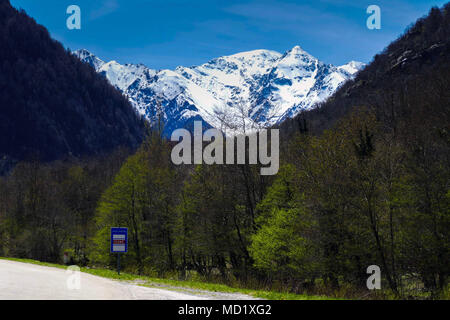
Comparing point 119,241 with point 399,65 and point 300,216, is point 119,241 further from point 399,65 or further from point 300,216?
point 399,65

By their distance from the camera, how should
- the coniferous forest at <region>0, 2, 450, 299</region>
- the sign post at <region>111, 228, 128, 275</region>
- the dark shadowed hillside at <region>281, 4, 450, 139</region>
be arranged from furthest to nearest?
1. the dark shadowed hillside at <region>281, 4, 450, 139</region>
2. the coniferous forest at <region>0, 2, 450, 299</region>
3. the sign post at <region>111, 228, 128, 275</region>

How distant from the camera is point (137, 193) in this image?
45.5m

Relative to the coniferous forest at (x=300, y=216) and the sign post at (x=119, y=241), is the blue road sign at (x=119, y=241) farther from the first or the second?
the coniferous forest at (x=300, y=216)

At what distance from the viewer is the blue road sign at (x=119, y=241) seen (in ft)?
74.8

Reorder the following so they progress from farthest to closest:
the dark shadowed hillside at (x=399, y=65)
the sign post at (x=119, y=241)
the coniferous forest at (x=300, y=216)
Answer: the dark shadowed hillside at (x=399, y=65) → the coniferous forest at (x=300, y=216) → the sign post at (x=119, y=241)

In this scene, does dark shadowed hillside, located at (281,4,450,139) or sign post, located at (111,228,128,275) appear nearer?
sign post, located at (111,228,128,275)

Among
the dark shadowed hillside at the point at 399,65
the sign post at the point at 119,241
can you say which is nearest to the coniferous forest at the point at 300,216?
the sign post at the point at 119,241

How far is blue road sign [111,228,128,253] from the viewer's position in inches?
898

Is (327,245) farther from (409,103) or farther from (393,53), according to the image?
(393,53)

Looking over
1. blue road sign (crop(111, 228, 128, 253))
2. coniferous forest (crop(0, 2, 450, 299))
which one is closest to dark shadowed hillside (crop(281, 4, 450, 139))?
coniferous forest (crop(0, 2, 450, 299))

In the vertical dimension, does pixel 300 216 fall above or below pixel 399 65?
below


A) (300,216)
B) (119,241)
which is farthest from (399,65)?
(119,241)

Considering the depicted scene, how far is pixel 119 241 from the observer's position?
2312cm

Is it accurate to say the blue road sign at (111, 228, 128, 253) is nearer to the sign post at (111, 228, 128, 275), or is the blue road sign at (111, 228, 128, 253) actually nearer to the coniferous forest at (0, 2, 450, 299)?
the sign post at (111, 228, 128, 275)
